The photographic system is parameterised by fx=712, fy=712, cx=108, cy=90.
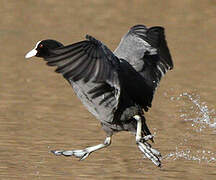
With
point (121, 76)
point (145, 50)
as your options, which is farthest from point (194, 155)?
point (121, 76)

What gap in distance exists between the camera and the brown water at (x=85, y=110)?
679cm

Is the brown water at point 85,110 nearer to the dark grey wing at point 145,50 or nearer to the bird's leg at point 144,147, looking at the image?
the bird's leg at point 144,147

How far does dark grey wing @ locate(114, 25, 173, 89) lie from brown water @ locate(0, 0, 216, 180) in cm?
92

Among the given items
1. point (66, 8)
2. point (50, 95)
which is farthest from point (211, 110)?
point (66, 8)

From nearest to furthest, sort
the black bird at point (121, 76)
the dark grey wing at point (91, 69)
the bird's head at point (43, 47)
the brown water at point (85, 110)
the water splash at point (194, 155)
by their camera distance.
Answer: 1. the dark grey wing at point (91, 69)
2. the black bird at point (121, 76)
3. the bird's head at point (43, 47)
4. the brown water at point (85, 110)
5. the water splash at point (194, 155)

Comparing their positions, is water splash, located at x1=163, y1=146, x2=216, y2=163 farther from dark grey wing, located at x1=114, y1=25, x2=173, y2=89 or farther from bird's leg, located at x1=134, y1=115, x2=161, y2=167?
dark grey wing, located at x1=114, y1=25, x2=173, y2=89

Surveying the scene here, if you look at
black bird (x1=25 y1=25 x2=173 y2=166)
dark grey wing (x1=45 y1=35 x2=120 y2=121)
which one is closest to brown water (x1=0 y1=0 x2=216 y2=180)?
black bird (x1=25 y1=25 x2=173 y2=166)

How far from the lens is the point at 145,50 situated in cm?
662

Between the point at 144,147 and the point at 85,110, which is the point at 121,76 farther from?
the point at 85,110

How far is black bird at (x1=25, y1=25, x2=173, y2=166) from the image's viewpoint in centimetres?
562

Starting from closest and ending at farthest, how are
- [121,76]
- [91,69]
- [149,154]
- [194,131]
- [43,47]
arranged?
[91,69] → [121,76] → [149,154] → [43,47] → [194,131]

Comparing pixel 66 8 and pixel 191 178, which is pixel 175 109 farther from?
pixel 66 8

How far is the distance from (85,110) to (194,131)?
1549 millimetres

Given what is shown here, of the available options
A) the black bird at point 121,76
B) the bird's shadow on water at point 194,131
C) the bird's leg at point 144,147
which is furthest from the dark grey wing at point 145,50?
the bird's shadow on water at point 194,131
